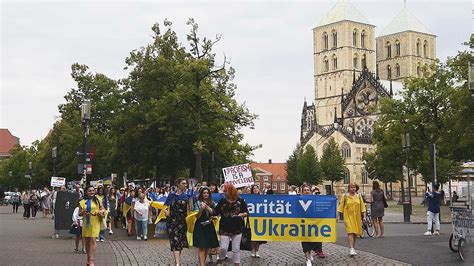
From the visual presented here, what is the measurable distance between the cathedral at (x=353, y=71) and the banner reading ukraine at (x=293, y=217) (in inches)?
4596

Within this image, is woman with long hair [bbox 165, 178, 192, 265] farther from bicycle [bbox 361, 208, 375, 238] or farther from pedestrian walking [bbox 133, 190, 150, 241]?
bicycle [bbox 361, 208, 375, 238]

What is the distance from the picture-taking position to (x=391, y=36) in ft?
509

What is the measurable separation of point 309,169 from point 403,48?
47.3m

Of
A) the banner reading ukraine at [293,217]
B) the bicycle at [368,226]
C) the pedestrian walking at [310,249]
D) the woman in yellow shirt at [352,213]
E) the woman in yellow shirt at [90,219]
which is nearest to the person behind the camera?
the woman in yellow shirt at [90,219]

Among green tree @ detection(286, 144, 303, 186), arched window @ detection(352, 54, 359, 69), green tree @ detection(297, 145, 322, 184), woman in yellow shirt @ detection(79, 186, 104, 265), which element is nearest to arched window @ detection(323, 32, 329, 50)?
arched window @ detection(352, 54, 359, 69)

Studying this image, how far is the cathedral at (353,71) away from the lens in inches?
5283

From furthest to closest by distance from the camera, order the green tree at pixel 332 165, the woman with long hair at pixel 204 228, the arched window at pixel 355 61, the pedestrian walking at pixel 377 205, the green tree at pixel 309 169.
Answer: the arched window at pixel 355 61 < the green tree at pixel 332 165 < the green tree at pixel 309 169 < the pedestrian walking at pixel 377 205 < the woman with long hair at pixel 204 228

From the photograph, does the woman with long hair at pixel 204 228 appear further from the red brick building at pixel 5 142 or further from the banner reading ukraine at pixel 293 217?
the red brick building at pixel 5 142

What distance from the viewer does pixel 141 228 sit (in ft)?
79.0

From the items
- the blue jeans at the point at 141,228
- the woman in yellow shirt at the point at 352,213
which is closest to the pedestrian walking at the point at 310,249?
the woman in yellow shirt at the point at 352,213

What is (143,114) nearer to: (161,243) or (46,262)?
(161,243)

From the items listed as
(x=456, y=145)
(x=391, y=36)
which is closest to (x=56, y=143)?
(x=456, y=145)

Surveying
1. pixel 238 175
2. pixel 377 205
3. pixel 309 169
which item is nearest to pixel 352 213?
pixel 377 205

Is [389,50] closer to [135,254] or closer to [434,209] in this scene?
[434,209]
